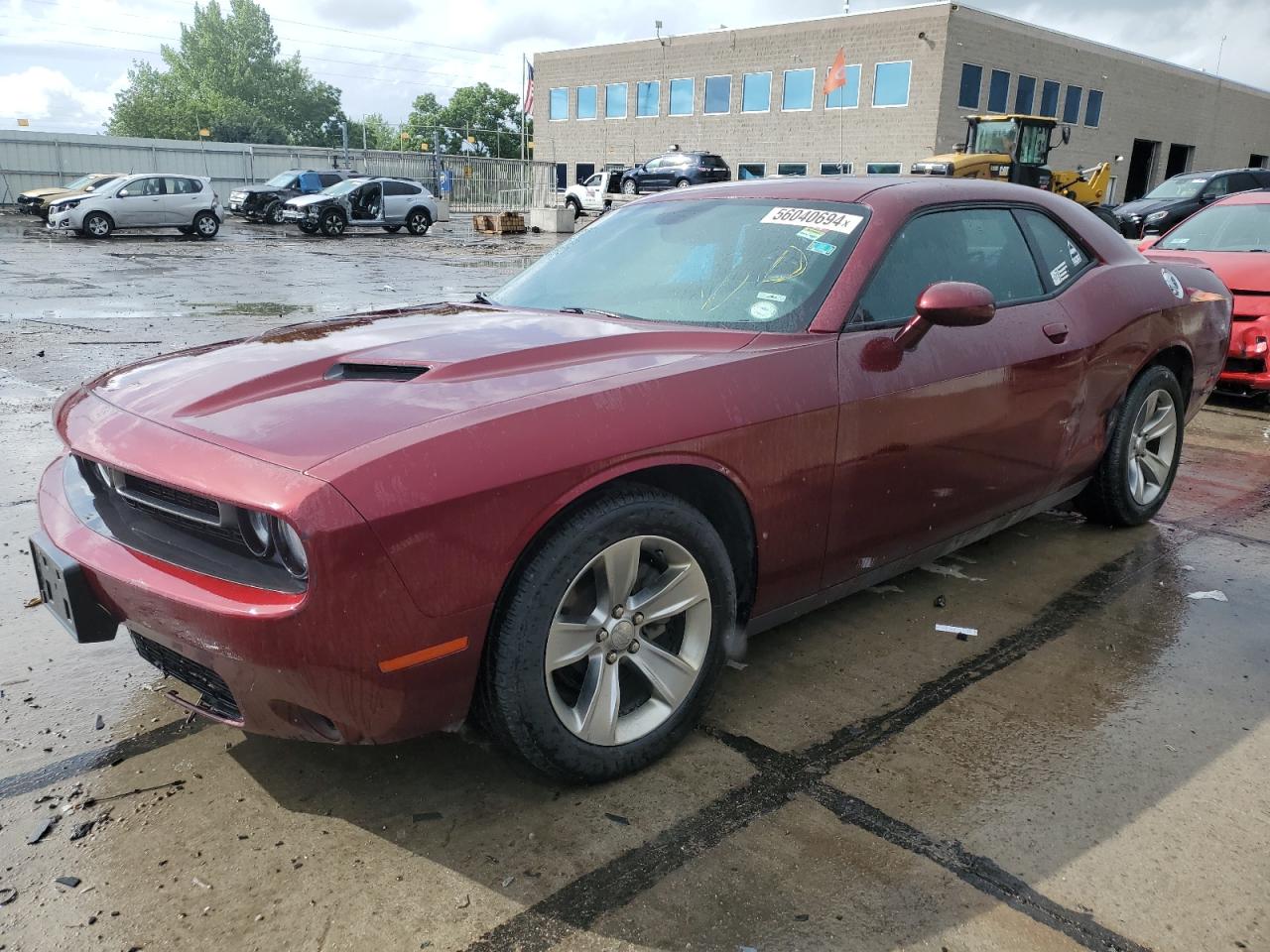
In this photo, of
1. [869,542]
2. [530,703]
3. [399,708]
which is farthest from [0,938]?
[869,542]

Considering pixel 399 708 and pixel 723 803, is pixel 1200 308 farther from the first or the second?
pixel 399 708

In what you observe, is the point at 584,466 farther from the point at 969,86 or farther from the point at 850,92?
the point at 850,92

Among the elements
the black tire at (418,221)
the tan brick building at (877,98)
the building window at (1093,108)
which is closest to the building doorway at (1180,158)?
the tan brick building at (877,98)

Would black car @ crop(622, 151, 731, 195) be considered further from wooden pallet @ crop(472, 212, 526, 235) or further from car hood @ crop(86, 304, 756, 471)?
car hood @ crop(86, 304, 756, 471)

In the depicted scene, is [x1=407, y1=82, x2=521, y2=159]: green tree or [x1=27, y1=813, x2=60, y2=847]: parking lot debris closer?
[x1=27, y1=813, x2=60, y2=847]: parking lot debris

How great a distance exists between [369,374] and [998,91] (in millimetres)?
41821

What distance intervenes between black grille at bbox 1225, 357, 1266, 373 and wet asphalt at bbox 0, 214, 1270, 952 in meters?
3.72

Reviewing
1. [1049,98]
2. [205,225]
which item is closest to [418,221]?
[205,225]

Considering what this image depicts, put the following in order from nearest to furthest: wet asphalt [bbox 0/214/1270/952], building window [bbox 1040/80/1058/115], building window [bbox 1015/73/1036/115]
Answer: wet asphalt [bbox 0/214/1270/952], building window [bbox 1015/73/1036/115], building window [bbox 1040/80/1058/115]

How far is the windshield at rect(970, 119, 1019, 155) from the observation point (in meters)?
27.0

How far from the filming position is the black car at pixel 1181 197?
18.8 m

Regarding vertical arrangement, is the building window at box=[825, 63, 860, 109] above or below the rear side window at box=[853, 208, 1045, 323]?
above

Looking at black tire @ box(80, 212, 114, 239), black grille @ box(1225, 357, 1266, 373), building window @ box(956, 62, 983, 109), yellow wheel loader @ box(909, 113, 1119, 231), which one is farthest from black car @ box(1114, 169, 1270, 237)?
black tire @ box(80, 212, 114, 239)

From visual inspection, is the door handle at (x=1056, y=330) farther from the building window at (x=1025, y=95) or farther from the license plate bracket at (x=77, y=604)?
the building window at (x=1025, y=95)
